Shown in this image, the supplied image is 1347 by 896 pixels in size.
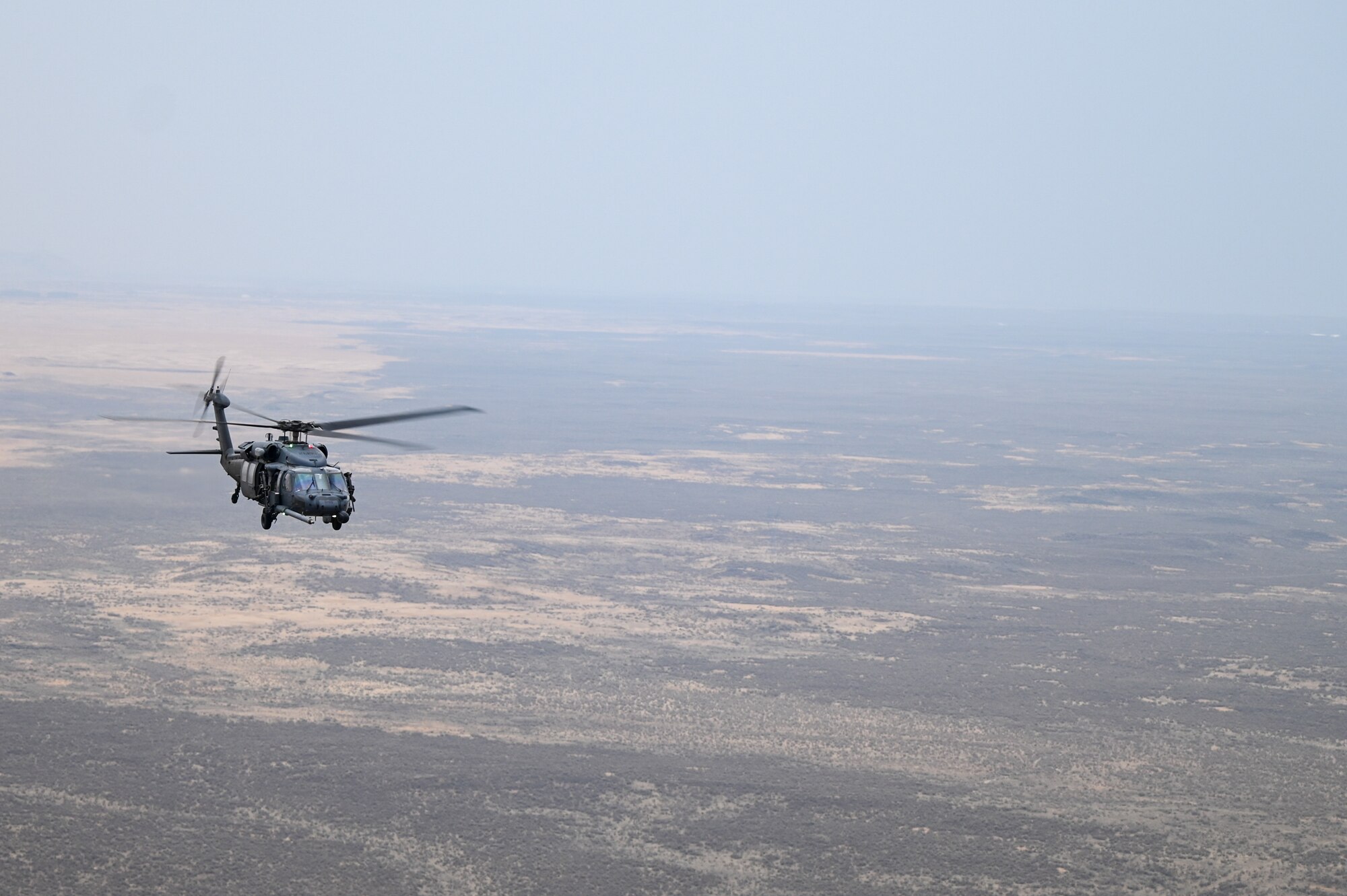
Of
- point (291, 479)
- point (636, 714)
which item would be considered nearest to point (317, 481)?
point (291, 479)

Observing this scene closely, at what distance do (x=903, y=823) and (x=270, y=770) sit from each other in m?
47.6

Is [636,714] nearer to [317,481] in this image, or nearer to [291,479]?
[317,481]

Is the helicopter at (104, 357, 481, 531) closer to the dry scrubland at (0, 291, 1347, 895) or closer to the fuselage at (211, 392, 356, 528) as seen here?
the fuselage at (211, 392, 356, 528)

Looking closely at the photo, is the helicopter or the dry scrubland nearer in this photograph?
the helicopter

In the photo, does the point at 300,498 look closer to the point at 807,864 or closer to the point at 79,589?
the point at 807,864

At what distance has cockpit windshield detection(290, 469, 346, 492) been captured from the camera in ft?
164

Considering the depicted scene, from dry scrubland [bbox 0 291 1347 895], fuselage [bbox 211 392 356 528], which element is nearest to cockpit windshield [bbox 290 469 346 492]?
fuselage [bbox 211 392 356 528]

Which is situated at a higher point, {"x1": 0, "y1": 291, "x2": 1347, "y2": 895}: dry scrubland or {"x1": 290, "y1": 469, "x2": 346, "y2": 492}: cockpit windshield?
{"x1": 290, "y1": 469, "x2": 346, "y2": 492}: cockpit windshield

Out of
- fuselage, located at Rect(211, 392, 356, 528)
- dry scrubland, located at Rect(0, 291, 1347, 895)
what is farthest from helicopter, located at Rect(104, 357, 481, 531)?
dry scrubland, located at Rect(0, 291, 1347, 895)

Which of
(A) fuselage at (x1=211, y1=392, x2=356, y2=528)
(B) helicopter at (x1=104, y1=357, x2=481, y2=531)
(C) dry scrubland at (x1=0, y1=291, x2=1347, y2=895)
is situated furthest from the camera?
(C) dry scrubland at (x1=0, y1=291, x2=1347, y2=895)

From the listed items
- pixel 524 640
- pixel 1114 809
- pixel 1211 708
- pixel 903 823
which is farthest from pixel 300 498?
pixel 1211 708

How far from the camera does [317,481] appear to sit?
5009 cm

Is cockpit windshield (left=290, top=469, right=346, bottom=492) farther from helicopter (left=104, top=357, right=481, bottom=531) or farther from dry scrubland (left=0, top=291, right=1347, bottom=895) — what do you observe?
dry scrubland (left=0, top=291, right=1347, bottom=895)

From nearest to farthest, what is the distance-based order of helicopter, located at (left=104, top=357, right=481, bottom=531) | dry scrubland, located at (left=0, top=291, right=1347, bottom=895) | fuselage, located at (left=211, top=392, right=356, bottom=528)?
helicopter, located at (left=104, top=357, right=481, bottom=531), fuselage, located at (left=211, top=392, right=356, bottom=528), dry scrubland, located at (left=0, top=291, right=1347, bottom=895)
